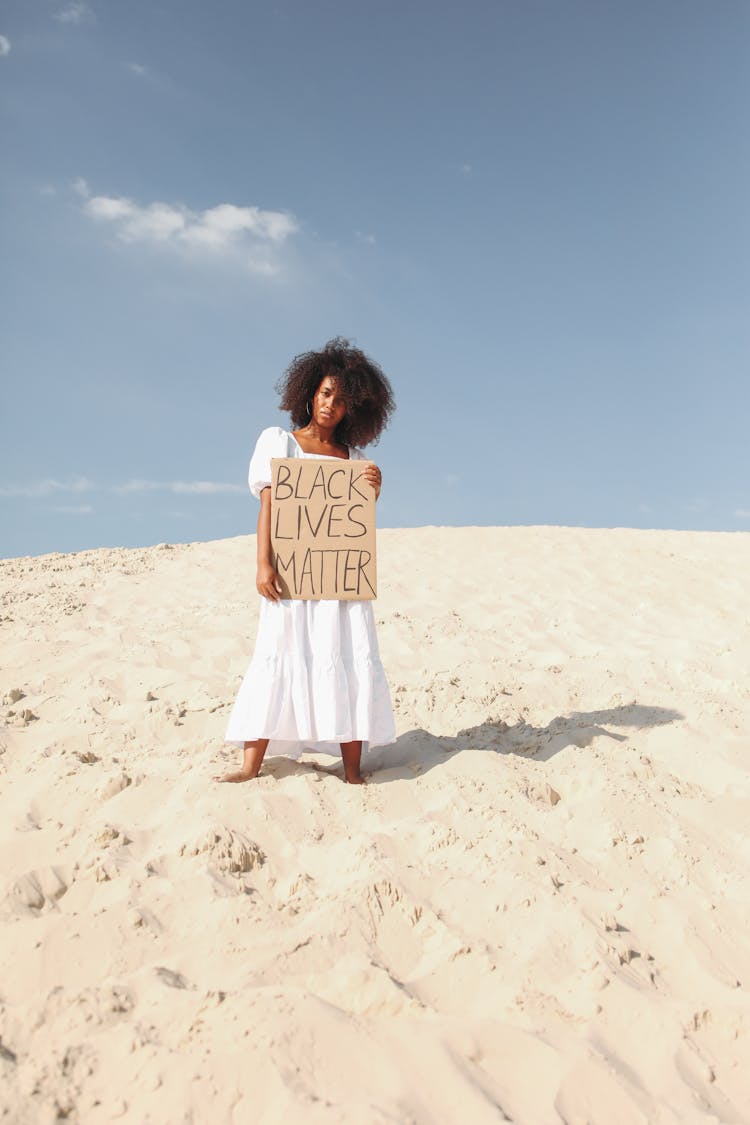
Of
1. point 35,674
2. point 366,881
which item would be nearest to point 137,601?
point 35,674

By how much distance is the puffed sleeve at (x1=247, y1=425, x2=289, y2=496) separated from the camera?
353cm

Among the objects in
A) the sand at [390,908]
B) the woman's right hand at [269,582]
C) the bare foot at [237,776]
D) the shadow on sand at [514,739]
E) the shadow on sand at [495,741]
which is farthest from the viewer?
the shadow on sand at [514,739]

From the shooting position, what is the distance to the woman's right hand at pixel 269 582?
3.38m

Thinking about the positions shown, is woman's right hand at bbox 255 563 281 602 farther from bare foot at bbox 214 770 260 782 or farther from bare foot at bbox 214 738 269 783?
bare foot at bbox 214 770 260 782

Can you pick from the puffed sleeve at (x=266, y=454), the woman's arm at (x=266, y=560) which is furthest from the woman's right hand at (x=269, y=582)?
the puffed sleeve at (x=266, y=454)

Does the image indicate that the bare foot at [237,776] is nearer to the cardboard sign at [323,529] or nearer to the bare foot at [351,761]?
the bare foot at [351,761]

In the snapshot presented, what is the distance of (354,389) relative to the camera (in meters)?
3.62

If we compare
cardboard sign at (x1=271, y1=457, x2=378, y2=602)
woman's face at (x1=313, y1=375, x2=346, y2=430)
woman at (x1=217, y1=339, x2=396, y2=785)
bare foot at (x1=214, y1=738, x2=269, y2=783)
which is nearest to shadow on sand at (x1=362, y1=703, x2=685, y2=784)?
woman at (x1=217, y1=339, x2=396, y2=785)

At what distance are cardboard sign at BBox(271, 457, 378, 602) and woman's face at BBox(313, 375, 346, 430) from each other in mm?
231

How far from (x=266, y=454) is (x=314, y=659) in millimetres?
944

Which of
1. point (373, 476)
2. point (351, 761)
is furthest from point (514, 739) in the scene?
point (373, 476)

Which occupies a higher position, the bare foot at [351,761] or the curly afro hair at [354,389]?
the curly afro hair at [354,389]

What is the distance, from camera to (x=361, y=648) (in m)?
3.40

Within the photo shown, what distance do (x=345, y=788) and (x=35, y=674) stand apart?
294 centimetres
